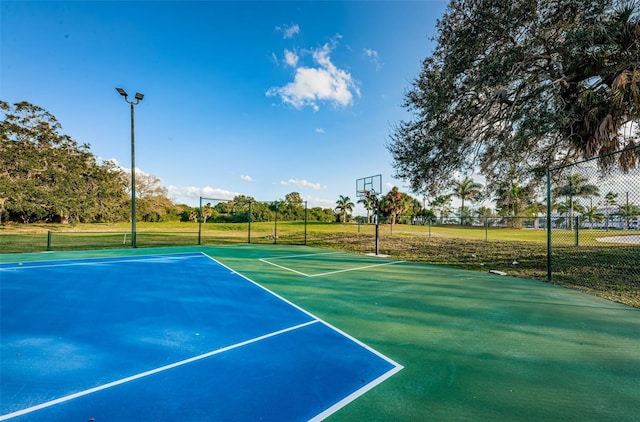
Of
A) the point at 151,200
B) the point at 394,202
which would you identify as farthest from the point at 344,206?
the point at 151,200

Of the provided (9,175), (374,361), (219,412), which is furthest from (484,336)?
(9,175)

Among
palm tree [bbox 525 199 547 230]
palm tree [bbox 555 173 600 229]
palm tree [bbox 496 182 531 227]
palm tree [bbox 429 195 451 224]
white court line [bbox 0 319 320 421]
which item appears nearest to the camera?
white court line [bbox 0 319 320 421]

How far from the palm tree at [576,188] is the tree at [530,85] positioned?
0.72 meters

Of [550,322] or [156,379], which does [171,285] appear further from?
[550,322]

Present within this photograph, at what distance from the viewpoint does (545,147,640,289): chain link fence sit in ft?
21.2

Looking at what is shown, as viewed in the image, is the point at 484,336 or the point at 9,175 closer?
the point at 484,336

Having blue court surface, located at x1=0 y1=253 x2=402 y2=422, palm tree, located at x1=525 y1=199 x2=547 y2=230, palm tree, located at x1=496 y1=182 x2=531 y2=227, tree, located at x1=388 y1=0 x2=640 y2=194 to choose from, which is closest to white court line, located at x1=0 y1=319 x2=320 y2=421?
blue court surface, located at x1=0 y1=253 x2=402 y2=422

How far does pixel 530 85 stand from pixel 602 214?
5063 millimetres

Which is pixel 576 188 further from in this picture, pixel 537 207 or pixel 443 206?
pixel 443 206

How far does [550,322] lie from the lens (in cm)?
393

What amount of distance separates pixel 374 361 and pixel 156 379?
7.03 ft

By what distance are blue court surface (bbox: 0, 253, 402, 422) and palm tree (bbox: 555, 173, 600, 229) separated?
8885 millimetres

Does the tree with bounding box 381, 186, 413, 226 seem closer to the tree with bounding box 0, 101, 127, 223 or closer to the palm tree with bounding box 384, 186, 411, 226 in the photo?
the palm tree with bounding box 384, 186, 411, 226

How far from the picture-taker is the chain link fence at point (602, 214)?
647cm
